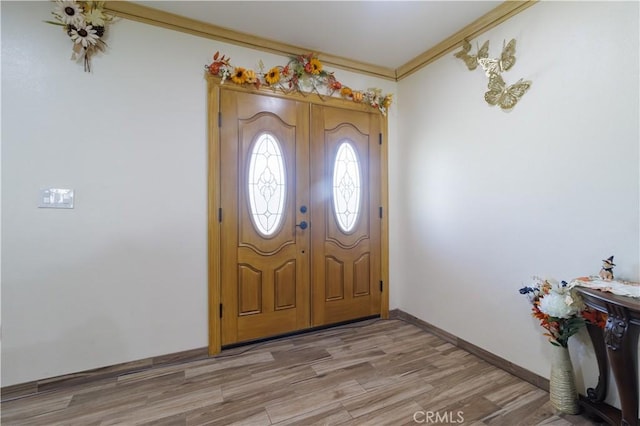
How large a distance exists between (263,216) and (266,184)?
0.30 meters

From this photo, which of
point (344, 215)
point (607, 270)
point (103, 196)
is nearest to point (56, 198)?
point (103, 196)

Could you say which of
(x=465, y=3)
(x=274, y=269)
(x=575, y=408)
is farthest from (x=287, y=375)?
(x=465, y=3)

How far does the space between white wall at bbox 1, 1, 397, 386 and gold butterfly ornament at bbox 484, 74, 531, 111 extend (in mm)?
2159

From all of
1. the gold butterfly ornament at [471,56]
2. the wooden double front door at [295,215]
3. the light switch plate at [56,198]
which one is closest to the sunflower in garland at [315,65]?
the wooden double front door at [295,215]

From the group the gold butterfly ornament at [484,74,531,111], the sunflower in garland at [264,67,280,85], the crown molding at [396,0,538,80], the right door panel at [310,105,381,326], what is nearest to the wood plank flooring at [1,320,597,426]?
the right door panel at [310,105,381,326]

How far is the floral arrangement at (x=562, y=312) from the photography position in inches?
63.3

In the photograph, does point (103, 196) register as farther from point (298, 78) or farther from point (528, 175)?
point (528, 175)

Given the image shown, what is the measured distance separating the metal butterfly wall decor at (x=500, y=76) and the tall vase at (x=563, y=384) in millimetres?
1701

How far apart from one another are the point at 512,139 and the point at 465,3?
1.07m

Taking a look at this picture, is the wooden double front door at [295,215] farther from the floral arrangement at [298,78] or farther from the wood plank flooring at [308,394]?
the wood plank flooring at [308,394]

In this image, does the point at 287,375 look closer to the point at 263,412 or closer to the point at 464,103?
the point at 263,412

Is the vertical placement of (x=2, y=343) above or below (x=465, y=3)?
below

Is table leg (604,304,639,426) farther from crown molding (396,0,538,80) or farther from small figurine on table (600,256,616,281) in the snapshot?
crown molding (396,0,538,80)

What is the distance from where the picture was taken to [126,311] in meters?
2.17
